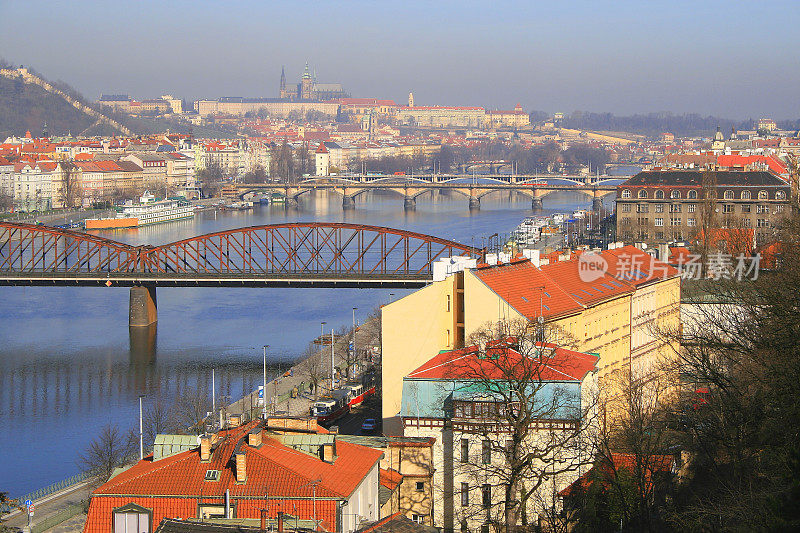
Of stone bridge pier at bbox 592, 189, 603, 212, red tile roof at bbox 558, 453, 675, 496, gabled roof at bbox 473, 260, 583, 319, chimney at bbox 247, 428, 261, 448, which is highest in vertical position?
gabled roof at bbox 473, 260, 583, 319

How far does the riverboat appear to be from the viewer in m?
48.4

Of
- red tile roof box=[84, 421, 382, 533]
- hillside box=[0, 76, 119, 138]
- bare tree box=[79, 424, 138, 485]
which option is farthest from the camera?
hillside box=[0, 76, 119, 138]

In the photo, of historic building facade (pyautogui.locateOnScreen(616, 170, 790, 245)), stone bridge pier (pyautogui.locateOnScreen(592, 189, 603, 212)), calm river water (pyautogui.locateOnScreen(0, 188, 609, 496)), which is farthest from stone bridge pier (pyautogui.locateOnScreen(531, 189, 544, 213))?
historic building facade (pyautogui.locateOnScreen(616, 170, 790, 245))

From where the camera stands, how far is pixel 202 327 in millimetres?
25172

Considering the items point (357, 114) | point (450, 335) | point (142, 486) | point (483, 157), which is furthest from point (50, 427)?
point (357, 114)

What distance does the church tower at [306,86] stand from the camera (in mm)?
184875

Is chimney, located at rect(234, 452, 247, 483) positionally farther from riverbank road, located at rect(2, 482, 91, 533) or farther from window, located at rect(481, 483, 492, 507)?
riverbank road, located at rect(2, 482, 91, 533)

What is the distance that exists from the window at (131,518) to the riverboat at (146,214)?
4097 centimetres

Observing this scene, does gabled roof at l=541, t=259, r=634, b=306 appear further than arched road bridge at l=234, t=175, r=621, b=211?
No

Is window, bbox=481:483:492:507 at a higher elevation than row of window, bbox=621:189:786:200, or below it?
below

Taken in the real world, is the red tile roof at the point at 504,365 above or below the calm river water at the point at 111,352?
above

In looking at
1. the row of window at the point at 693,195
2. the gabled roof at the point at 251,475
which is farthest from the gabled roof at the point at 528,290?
the row of window at the point at 693,195

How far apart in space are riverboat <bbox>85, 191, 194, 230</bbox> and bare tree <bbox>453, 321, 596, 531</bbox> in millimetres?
39569

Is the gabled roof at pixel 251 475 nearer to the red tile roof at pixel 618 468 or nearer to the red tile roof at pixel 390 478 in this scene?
the red tile roof at pixel 390 478
